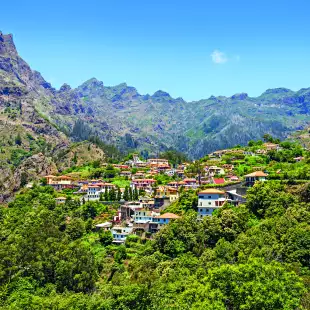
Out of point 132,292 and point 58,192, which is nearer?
point 132,292

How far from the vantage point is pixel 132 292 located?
39312 millimetres

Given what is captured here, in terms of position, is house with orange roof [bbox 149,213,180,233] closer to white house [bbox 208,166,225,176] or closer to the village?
the village

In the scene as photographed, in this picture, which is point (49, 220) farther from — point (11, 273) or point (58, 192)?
point (58, 192)

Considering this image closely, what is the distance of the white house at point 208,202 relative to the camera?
6525 cm

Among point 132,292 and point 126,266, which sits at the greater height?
point 132,292

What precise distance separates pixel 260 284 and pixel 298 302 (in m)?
3.50

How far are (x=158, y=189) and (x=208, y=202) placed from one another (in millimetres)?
23359

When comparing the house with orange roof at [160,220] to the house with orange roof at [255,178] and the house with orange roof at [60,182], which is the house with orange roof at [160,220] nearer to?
the house with orange roof at [255,178]

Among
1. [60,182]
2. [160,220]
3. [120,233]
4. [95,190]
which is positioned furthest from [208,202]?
[60,182]

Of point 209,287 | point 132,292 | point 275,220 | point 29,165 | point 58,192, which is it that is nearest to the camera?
point 209,287

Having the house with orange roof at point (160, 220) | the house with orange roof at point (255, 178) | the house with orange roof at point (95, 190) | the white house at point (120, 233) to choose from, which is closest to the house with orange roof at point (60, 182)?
the house with orange roof at point (95, 190)

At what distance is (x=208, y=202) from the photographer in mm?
65562

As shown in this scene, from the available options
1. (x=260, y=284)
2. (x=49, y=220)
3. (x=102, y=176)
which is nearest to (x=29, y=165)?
(x=102, y=176)

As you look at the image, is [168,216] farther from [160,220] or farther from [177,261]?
[177,261]
